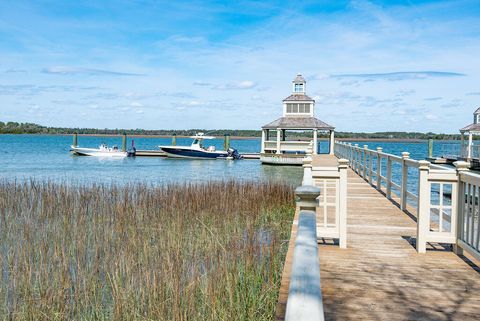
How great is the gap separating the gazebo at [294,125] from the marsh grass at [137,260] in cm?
2441

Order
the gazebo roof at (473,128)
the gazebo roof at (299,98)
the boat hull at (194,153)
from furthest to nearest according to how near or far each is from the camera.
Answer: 1. the boat hull at (194,153)
2. the gazebo roof at (299,98)
3. the gazebo roof at (473,128)

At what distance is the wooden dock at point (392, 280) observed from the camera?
153 inches

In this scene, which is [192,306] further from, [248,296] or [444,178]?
[444,178]

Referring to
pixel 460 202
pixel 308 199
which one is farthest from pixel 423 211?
pixel 308 199

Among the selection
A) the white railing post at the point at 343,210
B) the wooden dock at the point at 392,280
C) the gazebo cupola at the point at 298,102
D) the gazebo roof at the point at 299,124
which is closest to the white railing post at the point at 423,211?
the wooden dock at the point at 392,280

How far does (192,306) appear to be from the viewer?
4.83 meters

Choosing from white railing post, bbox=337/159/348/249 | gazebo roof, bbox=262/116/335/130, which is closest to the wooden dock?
white railing post, bbox=337/159/348/249

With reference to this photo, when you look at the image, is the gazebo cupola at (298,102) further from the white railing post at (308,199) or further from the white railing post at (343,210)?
the white railing post at (308,199)

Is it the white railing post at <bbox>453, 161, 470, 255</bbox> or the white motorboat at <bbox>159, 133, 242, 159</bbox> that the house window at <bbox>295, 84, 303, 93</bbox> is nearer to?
the white motorboat at <bbox>159, 133, 242, 159</bbox>

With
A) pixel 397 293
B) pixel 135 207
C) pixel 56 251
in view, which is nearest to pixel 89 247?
pixel 56 251

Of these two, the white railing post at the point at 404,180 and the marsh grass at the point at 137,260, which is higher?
the white railing post at the point at 404,180

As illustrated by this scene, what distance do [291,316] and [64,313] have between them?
15.2 ft

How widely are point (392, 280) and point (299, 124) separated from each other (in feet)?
109

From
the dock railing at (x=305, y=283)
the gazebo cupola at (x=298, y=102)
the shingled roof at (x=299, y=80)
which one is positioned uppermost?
the shingled roof at (x=299, y=80)
